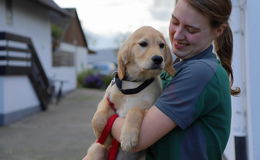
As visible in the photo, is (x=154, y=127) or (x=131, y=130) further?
(x=131, y=130)

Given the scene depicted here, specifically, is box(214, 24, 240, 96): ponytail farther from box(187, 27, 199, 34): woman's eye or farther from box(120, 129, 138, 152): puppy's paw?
box(120, 129, 138, 152): puppy's paw

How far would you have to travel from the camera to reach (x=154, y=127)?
6.31ft

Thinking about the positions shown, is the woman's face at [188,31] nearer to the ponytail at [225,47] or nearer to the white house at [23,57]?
the ponytail at [225,47]

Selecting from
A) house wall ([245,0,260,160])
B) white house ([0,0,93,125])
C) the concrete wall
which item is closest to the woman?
house wall ([245,0,260,160])

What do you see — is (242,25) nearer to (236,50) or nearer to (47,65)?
(236,50)

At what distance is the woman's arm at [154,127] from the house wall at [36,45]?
26.3ft

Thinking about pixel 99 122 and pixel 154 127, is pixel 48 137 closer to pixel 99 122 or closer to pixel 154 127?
pixel 99 122

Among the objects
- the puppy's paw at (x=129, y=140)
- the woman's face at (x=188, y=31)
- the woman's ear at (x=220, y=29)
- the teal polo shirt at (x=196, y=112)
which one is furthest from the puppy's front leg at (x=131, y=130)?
the woman's ear at (x=220, y=29)

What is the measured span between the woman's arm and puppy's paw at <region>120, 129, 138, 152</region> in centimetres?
3

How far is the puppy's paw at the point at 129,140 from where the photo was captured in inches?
80.3

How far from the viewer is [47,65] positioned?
50.1ft

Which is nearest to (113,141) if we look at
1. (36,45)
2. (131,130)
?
(131,130)

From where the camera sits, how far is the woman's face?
2.03 meters

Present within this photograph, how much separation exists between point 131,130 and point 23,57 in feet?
30.9
